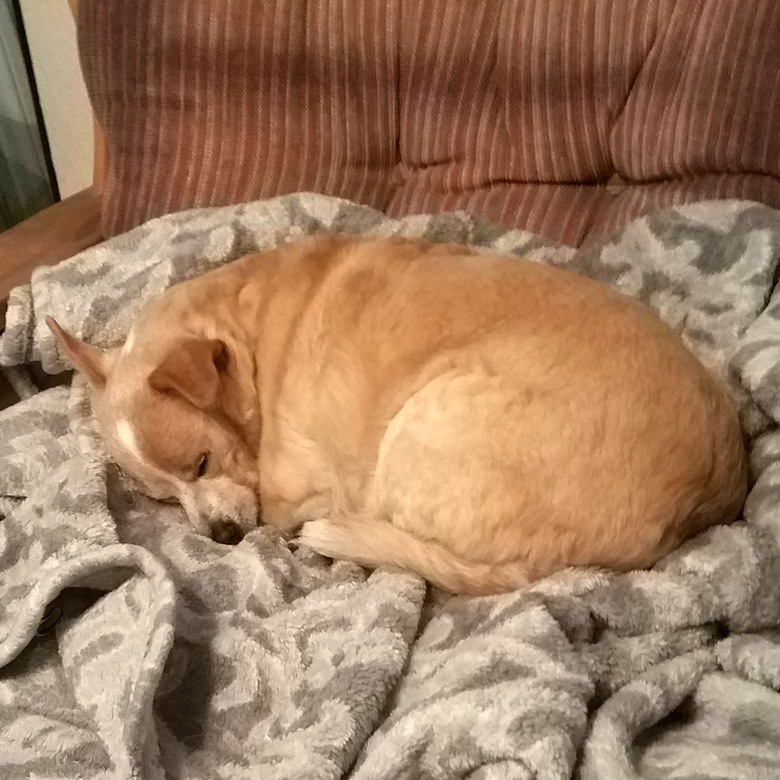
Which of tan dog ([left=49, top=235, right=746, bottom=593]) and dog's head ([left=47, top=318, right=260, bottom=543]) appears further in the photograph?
dog's head ([left=47, top=318, right=260, bottom=543])

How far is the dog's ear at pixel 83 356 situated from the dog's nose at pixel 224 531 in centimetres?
42

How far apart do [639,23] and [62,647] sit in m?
1.70

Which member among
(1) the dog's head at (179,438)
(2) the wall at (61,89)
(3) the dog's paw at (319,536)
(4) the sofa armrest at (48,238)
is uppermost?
(2) the wall at (61,89)

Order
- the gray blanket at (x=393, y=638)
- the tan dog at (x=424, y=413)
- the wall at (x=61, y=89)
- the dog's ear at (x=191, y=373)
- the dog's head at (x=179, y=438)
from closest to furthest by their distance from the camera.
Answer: the gray blanket at (x=393, y=638) < the tan dog at (x=424, y=413) < the dog's ear at (x=191, y=373) < the dog's head at (x=179, y=438) < the wall at (x=61, y=89)

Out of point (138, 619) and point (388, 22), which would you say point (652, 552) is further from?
point (388, 22)

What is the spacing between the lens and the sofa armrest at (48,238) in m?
2.03

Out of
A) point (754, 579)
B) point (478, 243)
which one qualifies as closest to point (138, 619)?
point (754, 579)

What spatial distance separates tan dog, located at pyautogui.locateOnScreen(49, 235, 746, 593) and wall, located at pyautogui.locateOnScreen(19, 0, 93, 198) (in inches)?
50.4

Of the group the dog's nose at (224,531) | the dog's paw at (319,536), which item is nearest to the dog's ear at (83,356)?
the dog's nose at (224,531)

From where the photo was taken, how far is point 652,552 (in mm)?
1403

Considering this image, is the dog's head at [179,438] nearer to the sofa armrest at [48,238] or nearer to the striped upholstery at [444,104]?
the sofa armrest at [48,238]

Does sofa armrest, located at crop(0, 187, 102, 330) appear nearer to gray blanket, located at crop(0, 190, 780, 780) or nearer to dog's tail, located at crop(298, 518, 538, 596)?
gray blanket, located at crop(0, 190, 780, 780)

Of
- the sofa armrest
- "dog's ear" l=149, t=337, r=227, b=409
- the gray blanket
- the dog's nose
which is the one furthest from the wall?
the dog's nose

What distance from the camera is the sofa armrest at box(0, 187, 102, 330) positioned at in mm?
2031
